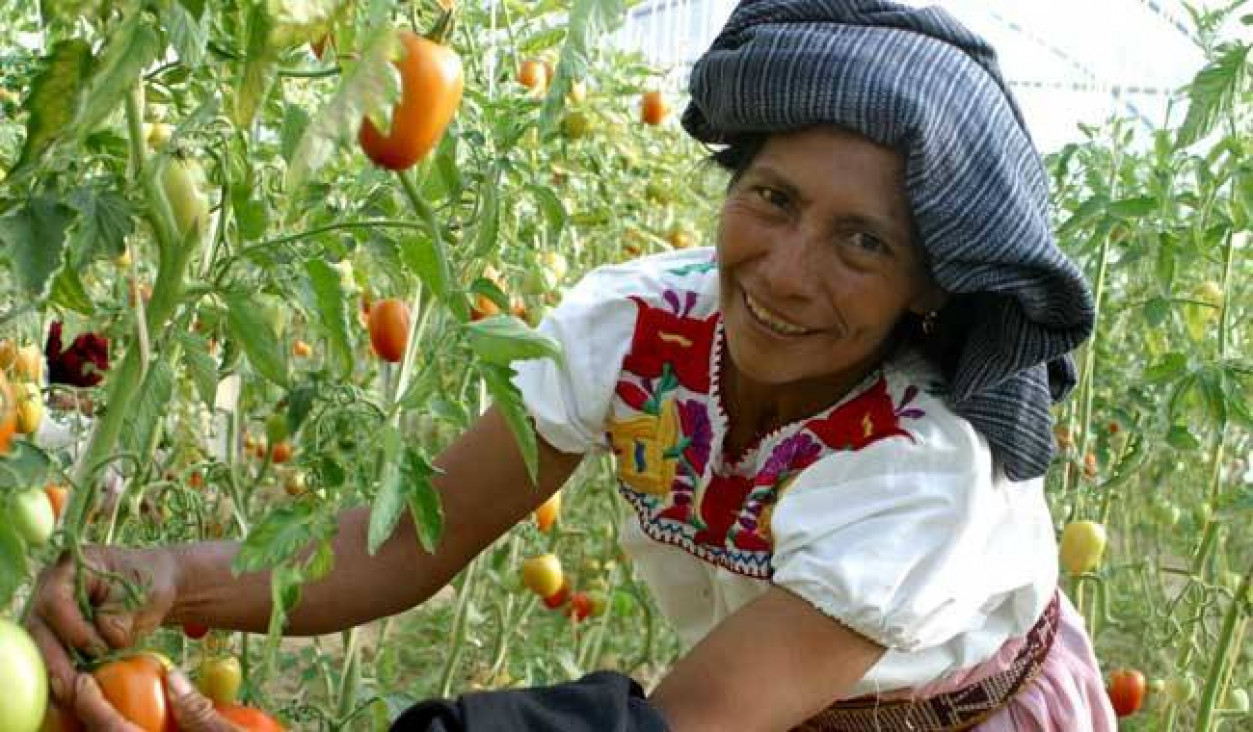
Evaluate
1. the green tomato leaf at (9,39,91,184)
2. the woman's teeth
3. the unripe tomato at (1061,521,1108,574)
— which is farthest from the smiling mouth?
the unripe tomato at (1061,521,1108,574)

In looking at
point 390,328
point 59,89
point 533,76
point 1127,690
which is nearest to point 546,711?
point 59,89

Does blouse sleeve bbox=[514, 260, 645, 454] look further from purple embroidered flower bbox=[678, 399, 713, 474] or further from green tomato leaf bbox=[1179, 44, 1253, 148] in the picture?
green tomato leaf bbox=[1179, 44, 1253, 148]

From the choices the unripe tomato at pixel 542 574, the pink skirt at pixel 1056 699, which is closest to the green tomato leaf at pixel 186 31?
the pink skirt at pixel 1056 699

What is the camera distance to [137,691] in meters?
0.83

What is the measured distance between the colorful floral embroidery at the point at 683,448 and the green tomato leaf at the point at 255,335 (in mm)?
529

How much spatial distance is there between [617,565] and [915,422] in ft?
4.47

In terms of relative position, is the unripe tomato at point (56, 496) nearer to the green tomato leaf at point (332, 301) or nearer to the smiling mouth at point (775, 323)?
the green tomato leaf at point (332, 301)

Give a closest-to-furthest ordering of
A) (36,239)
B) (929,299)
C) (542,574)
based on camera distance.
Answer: (36,239)
(929,299)
(542,574)

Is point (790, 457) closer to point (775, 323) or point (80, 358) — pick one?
point (775, 323)

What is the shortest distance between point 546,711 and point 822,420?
42 centimetres

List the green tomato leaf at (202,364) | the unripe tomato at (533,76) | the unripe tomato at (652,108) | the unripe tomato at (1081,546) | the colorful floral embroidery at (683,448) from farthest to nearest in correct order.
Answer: the unripe tomato at (652,108), the unripe tomato at (1081,546), the unripe tomato at (533,76), the colorful floral embroidery at (683,448), the green tomato leaf at (202,364)

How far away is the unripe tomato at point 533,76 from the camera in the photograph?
1.96 metres

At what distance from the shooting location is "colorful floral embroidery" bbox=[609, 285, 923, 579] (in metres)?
1.42

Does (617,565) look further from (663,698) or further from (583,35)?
(583,35)
